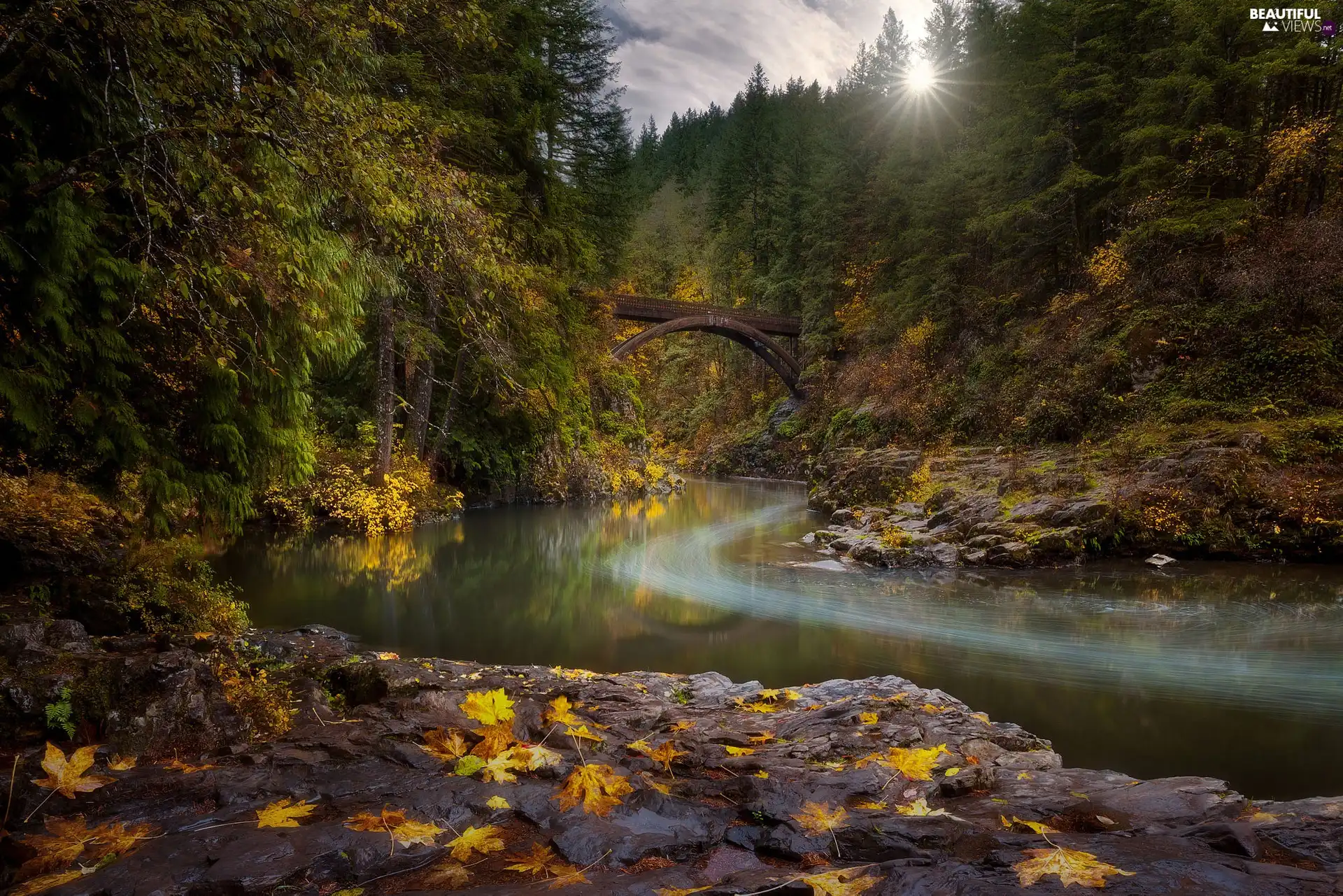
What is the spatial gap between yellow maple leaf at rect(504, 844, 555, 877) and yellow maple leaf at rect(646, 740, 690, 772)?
0.91 meters

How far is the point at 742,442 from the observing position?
120 ft

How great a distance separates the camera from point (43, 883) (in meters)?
1.47

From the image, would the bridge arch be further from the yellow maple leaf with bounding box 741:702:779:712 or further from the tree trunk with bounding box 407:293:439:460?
the yellow maple leaf with bounding box 741:702:779:712

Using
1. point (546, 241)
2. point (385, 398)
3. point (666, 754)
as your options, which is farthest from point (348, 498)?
point (666, 754)

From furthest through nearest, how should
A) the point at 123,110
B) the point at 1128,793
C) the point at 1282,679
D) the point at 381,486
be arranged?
the point at 381,486 < the point at 1282,679 < the point at 123,110 < the point at 1128,793

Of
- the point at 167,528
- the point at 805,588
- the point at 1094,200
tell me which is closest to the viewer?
the point at 167,528

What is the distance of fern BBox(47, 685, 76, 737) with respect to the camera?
2.45 m

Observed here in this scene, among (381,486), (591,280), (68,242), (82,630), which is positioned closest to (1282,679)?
(82,630)

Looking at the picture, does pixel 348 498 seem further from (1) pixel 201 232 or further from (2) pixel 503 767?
(2) pixel 503 767

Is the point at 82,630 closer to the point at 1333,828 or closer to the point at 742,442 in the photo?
the point at 1333,828

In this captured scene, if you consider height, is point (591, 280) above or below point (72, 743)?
above

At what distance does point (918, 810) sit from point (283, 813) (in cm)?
206

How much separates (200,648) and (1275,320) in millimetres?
16338

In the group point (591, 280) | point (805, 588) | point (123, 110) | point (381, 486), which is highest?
point (591, 280)
